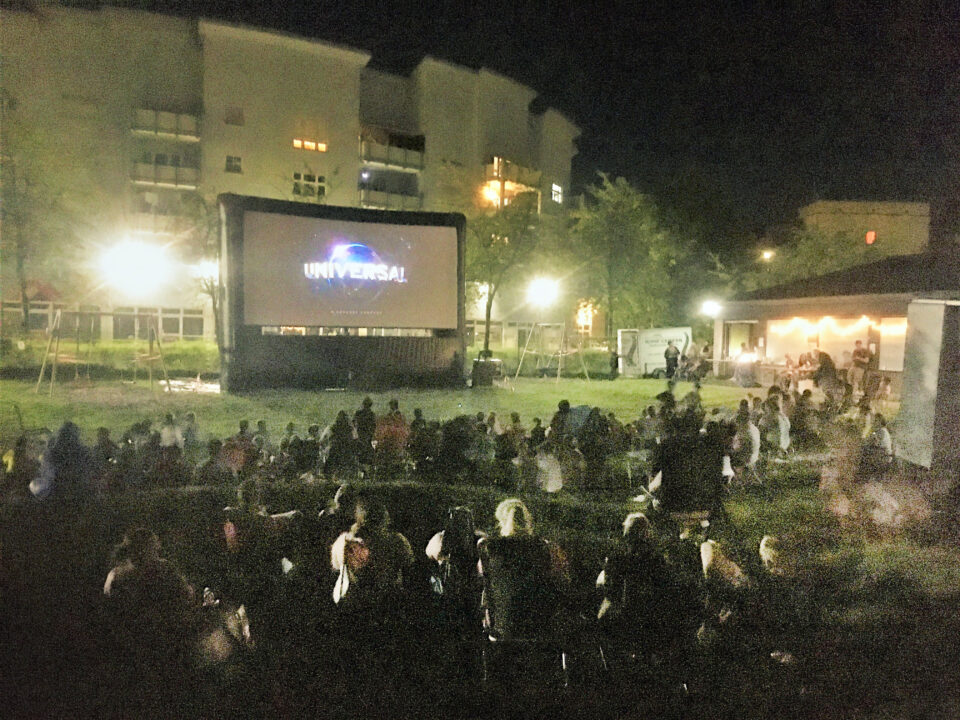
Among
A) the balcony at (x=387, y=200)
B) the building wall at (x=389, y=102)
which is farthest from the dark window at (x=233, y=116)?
the building wall at (x=389, y=102)

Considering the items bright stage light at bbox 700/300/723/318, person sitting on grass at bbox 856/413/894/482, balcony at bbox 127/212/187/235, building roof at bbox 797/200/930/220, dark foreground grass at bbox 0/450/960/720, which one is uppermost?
building roof at bbox 797/200/930/220

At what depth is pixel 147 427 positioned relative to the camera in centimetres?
700

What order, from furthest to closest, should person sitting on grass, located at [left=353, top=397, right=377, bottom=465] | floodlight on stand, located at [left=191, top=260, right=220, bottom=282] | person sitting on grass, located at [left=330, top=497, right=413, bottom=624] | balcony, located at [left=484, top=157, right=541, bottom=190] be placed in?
balcony, located at [left=484, top=157, right=541, bottom=190]
floodlight on stand, located at [left=191, top=260, right=220, bottom=282]
person sitting on grass, located at [left=353, top=397, right=377, bottom=465]
person sitting on grass, located at [left=330, top=497, right=413, bottom=624]

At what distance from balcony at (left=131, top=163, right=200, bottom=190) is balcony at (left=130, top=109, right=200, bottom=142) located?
1369 millimetres

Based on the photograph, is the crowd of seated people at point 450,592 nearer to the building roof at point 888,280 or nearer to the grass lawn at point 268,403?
the grass lawn at point 268,403

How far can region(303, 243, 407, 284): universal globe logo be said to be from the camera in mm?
14305

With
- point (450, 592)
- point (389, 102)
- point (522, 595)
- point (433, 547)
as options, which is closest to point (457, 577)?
point (450, 592)

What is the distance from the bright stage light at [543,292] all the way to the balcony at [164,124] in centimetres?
1705

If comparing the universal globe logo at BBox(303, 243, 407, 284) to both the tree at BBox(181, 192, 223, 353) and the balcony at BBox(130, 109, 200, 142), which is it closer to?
the tree at BBox(181, 192, 223, 353)

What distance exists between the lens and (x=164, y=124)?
95.7 feet

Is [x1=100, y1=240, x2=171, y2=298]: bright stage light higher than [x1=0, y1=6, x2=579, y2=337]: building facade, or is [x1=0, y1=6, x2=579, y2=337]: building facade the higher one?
[x1=0, y1=6, x2=579, y2=337]: building facade

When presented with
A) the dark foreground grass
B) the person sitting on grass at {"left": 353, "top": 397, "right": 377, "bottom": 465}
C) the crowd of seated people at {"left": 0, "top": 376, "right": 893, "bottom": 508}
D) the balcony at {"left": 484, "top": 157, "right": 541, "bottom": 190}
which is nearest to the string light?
the crowd of seated people at {"left": 0, "top": 376, "right": 893, "bottom": 508}

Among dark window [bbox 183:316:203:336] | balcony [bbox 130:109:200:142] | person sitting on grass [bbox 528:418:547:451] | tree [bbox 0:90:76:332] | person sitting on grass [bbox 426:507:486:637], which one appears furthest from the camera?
dark window [bbox 183:316:203:336]

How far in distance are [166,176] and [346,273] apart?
65.5ft
